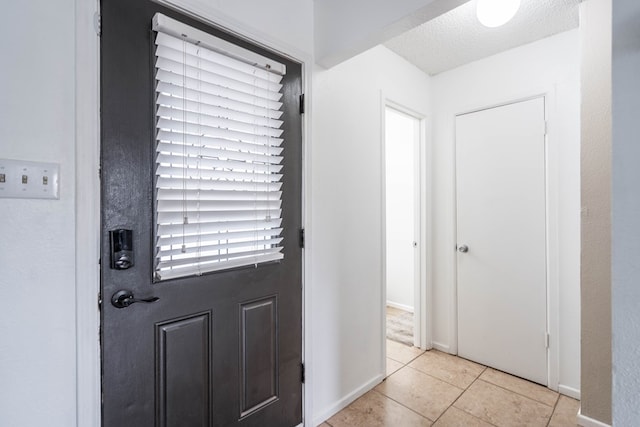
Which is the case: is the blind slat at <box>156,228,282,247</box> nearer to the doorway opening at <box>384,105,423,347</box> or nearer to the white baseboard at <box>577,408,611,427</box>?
the white baseboard at <box>577,408,611,427</box>

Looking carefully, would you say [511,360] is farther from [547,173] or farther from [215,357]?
[215,357]

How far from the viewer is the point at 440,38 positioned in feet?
7.20

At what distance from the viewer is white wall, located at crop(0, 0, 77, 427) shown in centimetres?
89

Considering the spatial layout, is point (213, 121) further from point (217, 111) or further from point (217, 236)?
point (217, 236)

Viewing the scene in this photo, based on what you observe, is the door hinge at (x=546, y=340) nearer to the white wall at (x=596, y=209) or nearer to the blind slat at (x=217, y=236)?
the white wall at (x=596, y=209)

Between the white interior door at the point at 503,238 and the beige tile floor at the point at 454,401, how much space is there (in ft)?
0.70

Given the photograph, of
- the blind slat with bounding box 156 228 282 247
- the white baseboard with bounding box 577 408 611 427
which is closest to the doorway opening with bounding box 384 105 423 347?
the white baseboard with bounding box 577 408 611 427

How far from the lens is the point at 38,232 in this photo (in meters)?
0.94

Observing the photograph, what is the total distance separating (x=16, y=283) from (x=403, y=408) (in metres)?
2.12

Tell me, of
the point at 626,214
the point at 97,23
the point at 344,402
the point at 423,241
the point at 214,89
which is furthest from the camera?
the point at 423,241

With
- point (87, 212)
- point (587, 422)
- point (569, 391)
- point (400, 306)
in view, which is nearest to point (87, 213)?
point (87, 212)

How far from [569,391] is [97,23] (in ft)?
11.1

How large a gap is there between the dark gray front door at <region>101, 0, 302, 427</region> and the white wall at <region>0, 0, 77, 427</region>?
100mm

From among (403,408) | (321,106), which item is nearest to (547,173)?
(321,106)
